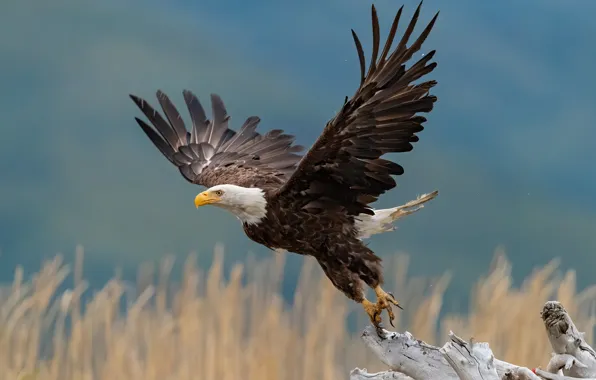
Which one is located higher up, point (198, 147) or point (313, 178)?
point (198, 147)

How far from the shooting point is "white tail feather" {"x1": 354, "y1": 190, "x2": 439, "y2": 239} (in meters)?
5.02

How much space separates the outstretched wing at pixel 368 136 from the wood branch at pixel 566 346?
3.68ft

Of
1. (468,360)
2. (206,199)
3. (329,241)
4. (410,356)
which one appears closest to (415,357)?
(410,356)

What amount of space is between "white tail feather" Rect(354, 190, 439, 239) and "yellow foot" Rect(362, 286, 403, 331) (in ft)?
1.26

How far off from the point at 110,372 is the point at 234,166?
179cm

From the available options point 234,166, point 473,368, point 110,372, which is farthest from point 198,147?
point 473,368

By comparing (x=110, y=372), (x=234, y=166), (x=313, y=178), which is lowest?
(x=110, y=372)

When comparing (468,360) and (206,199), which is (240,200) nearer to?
(206,199)

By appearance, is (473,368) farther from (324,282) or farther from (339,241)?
(324,282)

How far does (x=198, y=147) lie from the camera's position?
6.59m

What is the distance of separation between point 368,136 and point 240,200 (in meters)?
0.86

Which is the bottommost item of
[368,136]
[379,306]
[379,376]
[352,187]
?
[379,376]

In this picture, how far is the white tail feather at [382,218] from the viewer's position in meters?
5.02

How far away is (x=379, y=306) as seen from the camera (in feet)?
15.8
